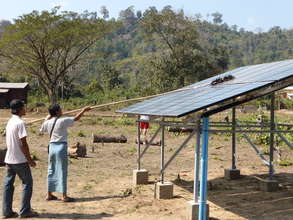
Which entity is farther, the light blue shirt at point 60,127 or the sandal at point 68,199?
the sandal at point 68,199

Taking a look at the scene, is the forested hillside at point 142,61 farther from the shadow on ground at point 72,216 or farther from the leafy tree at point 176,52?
the shadow on ground at point 72,216

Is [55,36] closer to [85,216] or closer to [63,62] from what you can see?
[63,62]

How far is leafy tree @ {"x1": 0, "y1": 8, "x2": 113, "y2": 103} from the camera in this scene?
35.9 metres

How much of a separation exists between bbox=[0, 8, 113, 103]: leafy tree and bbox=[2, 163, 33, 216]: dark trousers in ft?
98.9

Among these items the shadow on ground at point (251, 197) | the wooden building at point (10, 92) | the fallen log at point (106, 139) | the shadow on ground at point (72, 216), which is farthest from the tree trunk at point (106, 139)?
the wooden building at point (10, 92)

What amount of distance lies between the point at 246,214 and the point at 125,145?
9.53 metres

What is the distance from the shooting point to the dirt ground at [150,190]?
727 centimetres

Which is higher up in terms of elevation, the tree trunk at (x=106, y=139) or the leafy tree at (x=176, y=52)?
the leafy tree at (x=176, y=52)

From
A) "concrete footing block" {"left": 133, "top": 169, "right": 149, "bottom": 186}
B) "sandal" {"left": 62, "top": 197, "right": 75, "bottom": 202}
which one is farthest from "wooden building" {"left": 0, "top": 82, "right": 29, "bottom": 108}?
"sandal" {"left": 62, "top": 197, "right": 75, "bottom": 202}

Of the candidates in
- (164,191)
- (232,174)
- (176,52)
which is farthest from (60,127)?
(176,52)

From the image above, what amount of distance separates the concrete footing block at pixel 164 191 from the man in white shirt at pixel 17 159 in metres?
2.48

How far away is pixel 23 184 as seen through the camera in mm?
6684

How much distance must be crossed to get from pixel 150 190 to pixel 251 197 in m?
2.02

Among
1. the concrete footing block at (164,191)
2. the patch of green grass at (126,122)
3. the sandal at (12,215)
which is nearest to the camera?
the sandal at (12,215)
